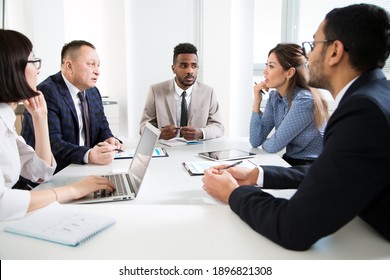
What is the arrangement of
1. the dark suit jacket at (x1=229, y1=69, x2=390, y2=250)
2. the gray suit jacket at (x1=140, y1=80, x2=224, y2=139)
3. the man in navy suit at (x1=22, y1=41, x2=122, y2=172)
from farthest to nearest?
the gray suit jacket at (x1=140, y1=80, x2=224, y2=139) < the man in navy suit at (x1=22, y1=41, x2=122, y2=172) < the dark suit jacket at (x1=229, y1=69, x2=390, y2=250)

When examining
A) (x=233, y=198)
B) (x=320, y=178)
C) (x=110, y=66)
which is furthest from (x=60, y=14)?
(x=320, y=178)

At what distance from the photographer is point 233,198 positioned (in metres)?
1.08

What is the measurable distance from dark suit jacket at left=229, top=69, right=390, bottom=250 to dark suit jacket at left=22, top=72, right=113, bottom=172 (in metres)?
1.33

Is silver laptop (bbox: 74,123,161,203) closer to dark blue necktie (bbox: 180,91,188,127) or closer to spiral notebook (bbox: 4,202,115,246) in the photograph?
spiral notebook (bbox: 4,202,115,246)

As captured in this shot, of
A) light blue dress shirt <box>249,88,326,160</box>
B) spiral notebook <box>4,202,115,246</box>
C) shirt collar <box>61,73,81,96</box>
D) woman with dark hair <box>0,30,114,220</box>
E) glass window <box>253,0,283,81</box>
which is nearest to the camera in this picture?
spiral notebook <box>4,202,115,246</box>

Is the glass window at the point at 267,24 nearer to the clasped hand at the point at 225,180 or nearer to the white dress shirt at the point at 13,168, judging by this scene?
the clasped hand at the point at 225,180

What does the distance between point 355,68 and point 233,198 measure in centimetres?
53

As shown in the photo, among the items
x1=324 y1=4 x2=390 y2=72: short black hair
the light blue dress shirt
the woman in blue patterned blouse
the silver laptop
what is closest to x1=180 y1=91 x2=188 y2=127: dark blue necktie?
the woman in blue patterned blouse

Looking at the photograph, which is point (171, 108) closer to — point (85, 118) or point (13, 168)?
point (85, 118)

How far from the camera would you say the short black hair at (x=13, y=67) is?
4.07 ft

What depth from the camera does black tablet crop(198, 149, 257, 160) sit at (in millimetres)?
1951

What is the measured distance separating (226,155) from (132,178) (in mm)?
667

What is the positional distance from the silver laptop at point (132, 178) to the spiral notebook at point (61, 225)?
0.80 feet

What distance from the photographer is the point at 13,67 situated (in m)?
1.25
